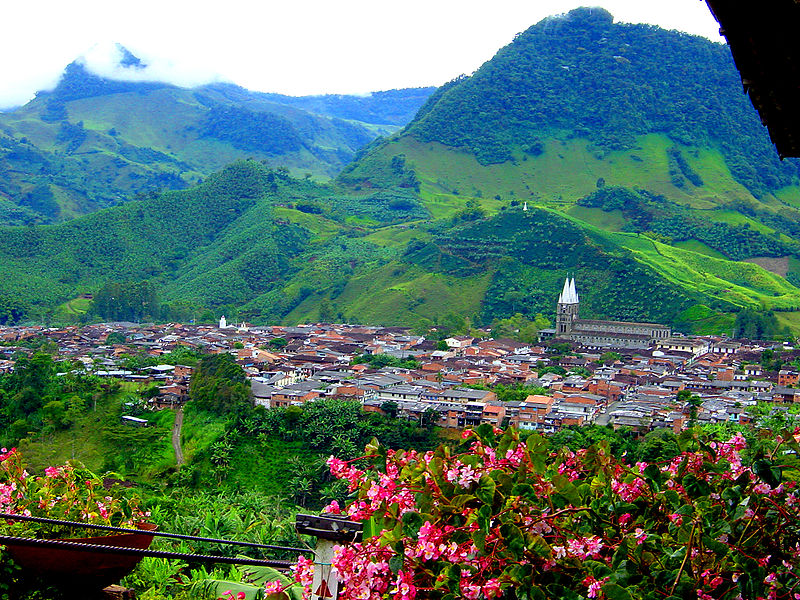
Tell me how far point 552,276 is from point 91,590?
4865 centimetres

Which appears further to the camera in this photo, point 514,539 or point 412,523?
point 412,523

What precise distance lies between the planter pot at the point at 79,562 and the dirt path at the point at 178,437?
1736cm

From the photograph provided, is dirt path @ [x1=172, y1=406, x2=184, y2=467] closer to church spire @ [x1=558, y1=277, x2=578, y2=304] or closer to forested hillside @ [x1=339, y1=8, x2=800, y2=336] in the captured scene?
church spire @ [x1=558, y1=277, x2=578, y2=304]

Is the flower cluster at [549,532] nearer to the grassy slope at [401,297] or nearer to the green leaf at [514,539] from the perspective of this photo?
the green leaf at [514,539]

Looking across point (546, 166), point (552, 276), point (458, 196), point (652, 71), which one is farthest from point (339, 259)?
point (652, 71)

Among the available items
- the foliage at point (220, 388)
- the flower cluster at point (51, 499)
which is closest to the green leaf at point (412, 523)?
the flower cluster at point (51, 499)

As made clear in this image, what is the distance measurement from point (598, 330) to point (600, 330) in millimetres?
98

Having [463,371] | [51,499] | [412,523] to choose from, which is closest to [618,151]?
[463,371]

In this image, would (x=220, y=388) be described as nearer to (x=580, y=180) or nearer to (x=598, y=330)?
(x=598, y=330)

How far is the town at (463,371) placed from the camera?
966 inches

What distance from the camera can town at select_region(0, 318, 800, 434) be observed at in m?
24.5

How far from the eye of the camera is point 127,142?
119 meters

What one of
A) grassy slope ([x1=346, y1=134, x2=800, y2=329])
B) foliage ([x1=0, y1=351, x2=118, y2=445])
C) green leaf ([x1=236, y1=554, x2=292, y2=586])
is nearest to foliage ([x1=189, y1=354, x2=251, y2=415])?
foliage ([x1=0, y1=351, x2=118, y2=445])

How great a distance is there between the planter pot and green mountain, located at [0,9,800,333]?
4138cm
